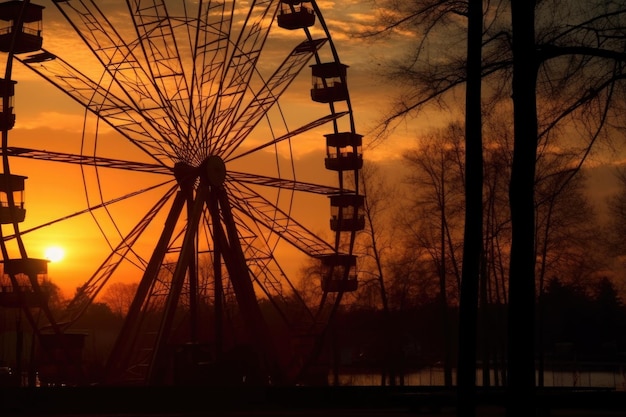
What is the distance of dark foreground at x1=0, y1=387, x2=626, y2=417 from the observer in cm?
2719

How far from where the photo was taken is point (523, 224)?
1673 centimetres

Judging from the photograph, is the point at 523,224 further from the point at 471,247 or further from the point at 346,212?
the point at 346,212

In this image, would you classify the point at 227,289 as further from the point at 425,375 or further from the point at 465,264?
the point at 425,375

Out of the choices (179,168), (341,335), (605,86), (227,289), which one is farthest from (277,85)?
(341,335)

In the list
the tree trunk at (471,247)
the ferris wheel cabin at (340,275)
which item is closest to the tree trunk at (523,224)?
the tree trunk at (471,247)

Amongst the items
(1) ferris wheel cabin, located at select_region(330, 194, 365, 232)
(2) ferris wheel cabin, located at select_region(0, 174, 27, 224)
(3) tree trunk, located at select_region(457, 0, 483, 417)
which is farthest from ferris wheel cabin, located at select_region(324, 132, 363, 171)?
(3) tree trunk, located at select_region(457, 0, 483, 417)

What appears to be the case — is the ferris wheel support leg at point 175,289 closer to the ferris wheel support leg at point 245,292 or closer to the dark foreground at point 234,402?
the ferris wheel support leg at point 245,292

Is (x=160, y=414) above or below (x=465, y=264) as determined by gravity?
below

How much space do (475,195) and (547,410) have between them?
10144 millimetres

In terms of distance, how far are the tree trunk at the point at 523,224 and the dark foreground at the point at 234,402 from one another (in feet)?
27.4

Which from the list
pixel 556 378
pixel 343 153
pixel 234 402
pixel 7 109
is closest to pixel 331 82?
pixel 343 153

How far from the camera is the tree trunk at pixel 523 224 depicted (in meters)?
16.7

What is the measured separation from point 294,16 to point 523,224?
1196 inches

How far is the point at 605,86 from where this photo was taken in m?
18.0
